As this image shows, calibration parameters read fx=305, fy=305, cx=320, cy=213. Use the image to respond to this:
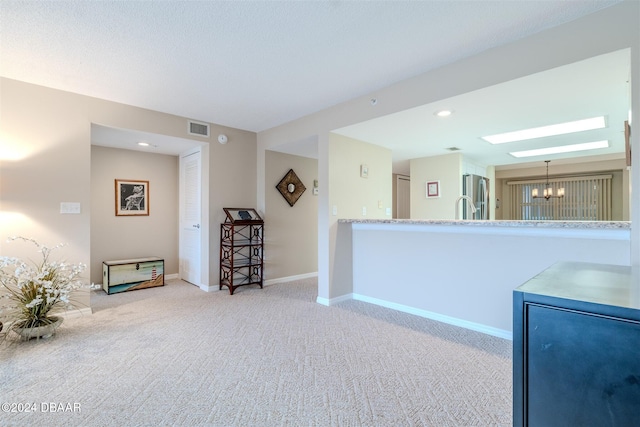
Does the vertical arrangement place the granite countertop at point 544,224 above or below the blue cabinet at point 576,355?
above

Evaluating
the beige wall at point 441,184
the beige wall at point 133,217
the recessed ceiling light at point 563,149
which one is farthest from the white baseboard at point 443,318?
the beige wall at point 133,217

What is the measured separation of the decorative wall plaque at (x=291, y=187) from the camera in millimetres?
4977

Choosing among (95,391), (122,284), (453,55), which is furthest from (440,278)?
(122,284)

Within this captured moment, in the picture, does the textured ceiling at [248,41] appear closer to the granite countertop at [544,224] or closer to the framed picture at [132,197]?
the granite countertop at [544,224]

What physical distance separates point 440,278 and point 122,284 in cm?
421

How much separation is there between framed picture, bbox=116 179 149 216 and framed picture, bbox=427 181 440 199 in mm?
4763

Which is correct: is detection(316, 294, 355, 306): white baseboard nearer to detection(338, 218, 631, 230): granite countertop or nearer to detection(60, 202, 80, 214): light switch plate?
detection(338, 218, 631, 230): granite countertop

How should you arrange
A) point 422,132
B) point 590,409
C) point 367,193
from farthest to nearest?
point 367,193 < point 422,132 < point 590,409

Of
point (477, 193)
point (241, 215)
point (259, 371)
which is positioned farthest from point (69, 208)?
point (477, 193)

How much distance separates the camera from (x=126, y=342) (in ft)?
8.47

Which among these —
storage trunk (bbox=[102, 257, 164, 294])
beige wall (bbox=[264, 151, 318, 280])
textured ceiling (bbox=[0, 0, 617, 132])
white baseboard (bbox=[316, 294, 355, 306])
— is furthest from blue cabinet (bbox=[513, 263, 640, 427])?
storage trunk (bbox=[102, 257, 164, 294])

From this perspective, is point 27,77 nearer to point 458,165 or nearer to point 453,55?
Result: point 453,55

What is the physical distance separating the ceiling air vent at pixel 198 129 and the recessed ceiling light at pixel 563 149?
15.7ft

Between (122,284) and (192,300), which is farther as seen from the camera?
(122,284)
